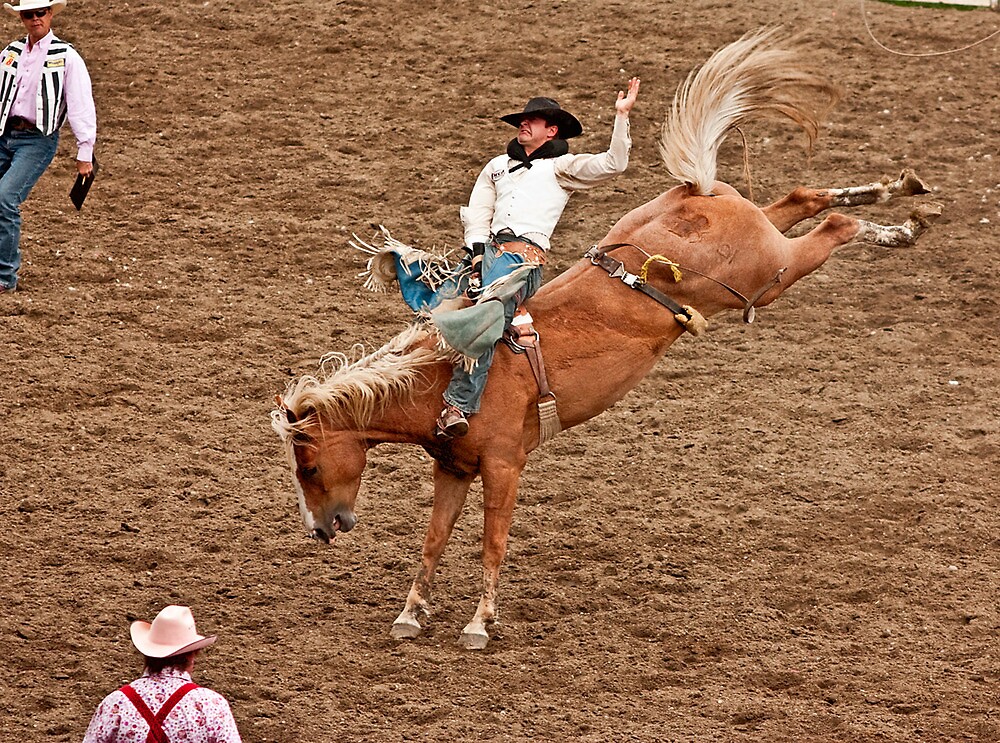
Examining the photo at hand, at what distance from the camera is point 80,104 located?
317 inches

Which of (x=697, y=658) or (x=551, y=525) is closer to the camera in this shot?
Result: (x=697, y=658)

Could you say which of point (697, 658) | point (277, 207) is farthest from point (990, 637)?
point (277, 207)

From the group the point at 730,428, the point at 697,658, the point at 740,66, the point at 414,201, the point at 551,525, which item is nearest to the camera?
the point at 697,658

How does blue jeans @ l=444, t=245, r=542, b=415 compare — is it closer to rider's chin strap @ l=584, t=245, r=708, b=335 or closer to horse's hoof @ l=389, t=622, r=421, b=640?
rider's chin strap @ l=584, t=245, r=708, b=335

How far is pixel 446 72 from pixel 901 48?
3.85 meters

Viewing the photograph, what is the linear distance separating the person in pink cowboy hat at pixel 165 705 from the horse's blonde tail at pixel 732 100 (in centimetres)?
354

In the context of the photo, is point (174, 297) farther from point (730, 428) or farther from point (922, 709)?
point (922, 709)

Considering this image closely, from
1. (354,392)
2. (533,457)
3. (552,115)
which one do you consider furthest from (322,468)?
(533,457)

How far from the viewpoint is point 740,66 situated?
21.3 ft

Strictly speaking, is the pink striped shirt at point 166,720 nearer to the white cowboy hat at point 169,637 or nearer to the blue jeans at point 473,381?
the white cowboy hat at point 169,637

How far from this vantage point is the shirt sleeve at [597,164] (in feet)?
19.0

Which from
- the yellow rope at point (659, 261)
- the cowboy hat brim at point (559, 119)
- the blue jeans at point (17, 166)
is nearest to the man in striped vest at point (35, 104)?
the blue jeans at point (17, 166)

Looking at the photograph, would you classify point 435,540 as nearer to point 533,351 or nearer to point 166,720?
point 533,351

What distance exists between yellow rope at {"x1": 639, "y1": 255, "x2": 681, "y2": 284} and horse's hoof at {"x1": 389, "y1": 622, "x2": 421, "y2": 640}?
1858 millimetres
